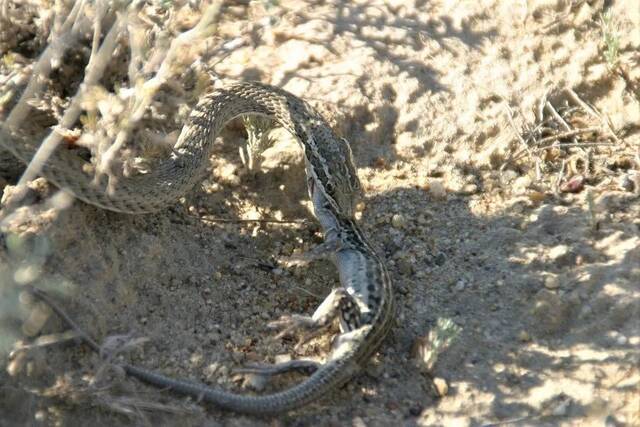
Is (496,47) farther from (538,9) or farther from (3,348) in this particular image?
(3,348)

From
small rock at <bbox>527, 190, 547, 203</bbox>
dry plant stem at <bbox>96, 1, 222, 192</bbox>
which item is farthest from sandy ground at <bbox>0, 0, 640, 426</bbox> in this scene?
dry plant stem at <bbox>96, 1, 222, 192</bbox>

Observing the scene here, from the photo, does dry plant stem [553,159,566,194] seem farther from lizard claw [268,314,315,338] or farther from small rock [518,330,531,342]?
lizard claw [268,314,315,338]

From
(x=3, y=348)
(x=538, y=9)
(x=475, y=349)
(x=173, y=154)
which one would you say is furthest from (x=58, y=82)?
(x=538, y=9)

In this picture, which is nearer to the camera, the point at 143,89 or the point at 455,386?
the point at 143,89

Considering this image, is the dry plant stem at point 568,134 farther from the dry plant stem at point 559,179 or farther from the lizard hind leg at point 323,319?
the lizard hind leg at point 323,319

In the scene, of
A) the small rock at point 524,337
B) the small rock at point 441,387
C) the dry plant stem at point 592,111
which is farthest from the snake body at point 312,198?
the dry plant stem at point 592,111

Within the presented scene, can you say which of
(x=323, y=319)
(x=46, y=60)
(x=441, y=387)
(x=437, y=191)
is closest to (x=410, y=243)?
(x=437, y=191)
